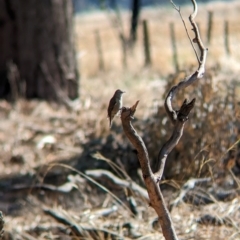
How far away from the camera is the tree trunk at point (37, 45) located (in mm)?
8008

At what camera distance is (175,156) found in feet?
16.5

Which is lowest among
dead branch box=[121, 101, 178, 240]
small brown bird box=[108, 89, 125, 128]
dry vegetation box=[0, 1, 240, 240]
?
dry vegetation box=[0, 1, 240, 240]

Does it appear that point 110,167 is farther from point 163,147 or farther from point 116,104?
point 116,104

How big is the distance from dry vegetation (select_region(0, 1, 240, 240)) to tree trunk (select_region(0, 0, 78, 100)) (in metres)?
0.24

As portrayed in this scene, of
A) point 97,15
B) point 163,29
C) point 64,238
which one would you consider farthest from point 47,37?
point 97,15

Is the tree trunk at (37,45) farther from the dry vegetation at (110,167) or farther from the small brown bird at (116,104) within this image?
the small brown bird at (116,104)

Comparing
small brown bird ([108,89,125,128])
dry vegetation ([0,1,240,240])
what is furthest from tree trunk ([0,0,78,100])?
small brown bird ([108,89,125,128])

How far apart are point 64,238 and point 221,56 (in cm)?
828

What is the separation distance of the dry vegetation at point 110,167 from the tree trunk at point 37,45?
24 cm

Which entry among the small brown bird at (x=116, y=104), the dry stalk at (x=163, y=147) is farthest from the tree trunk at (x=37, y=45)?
the small brown bird at (x=116, y=104)

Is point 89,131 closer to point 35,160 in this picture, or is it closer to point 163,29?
point 35,160

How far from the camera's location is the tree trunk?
8.01 metres

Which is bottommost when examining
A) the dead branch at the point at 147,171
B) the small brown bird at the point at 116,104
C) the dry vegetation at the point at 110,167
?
the dry vegetation at the point at 110,167

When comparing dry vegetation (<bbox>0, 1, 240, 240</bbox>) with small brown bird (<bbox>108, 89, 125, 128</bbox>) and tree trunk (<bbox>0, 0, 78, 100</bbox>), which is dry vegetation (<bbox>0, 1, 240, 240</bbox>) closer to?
tree trunk (<bbox>0, 0, 78, 100</bbox>)
